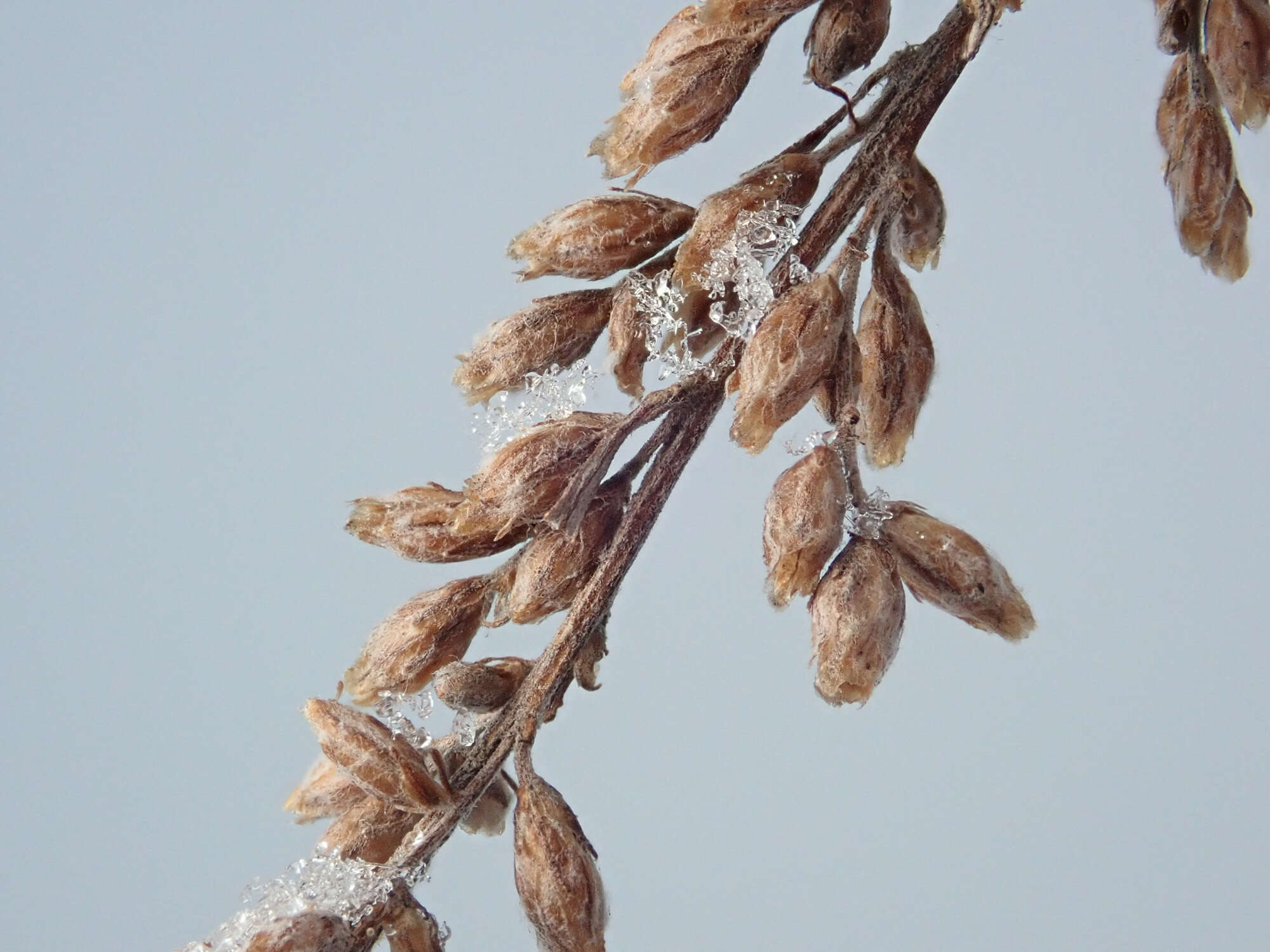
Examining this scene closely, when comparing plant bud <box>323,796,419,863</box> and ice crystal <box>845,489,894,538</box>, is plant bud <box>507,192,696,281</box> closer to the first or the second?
ice crystal <box>845,489,894,538</box>

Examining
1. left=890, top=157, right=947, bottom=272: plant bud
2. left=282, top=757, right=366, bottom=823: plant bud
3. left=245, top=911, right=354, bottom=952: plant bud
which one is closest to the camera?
left=245, top=911, right=354, bottom=952: plant bud

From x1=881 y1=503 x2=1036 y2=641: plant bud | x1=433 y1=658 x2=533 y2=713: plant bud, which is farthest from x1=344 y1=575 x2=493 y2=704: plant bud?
x1=881 y1=503 x2=1036 y2=641: plant bud

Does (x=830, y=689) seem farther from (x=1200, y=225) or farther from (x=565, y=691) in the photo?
(x=1200, y=225)

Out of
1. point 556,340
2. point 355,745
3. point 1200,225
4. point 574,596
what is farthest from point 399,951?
point 1200,225

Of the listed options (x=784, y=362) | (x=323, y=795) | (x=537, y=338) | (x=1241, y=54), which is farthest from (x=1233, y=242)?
(x=323, y=795)

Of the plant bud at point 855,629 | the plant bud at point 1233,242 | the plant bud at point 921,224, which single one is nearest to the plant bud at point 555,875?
the plant bud at point 855,629

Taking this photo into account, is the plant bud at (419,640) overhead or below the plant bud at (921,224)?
below

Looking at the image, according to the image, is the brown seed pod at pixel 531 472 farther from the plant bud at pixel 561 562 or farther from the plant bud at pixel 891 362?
the plant bud at pixel 891 362
